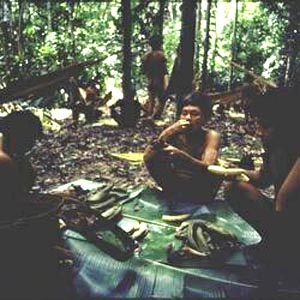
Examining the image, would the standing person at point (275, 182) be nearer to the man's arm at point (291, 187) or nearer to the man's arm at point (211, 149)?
the man's arm at point (291, 187)

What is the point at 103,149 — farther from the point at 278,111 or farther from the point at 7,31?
the point at 7,31

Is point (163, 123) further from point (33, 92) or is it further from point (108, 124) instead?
point (33, 92)

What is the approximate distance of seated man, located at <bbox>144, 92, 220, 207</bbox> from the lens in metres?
3.72

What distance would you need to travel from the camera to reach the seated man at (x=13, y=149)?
7.72 ft

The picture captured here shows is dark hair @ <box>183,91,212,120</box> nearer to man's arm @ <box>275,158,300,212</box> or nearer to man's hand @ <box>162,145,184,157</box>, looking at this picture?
man's hand @ <box>162,145,184,157</box>

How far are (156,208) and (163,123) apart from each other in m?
4.27

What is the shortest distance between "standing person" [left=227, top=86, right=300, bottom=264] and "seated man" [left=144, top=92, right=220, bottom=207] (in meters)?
0.74

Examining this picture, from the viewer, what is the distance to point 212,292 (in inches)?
103

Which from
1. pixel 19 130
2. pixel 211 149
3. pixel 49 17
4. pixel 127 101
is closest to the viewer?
pixel 19 130

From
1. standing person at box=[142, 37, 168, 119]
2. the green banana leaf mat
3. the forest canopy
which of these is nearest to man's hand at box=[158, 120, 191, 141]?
the green banana leaf mat

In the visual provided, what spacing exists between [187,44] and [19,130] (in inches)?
124

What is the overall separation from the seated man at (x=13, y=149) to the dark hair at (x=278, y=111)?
129cm

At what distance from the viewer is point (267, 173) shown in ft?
10.2

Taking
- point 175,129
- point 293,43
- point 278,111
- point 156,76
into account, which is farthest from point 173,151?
point 293,43
